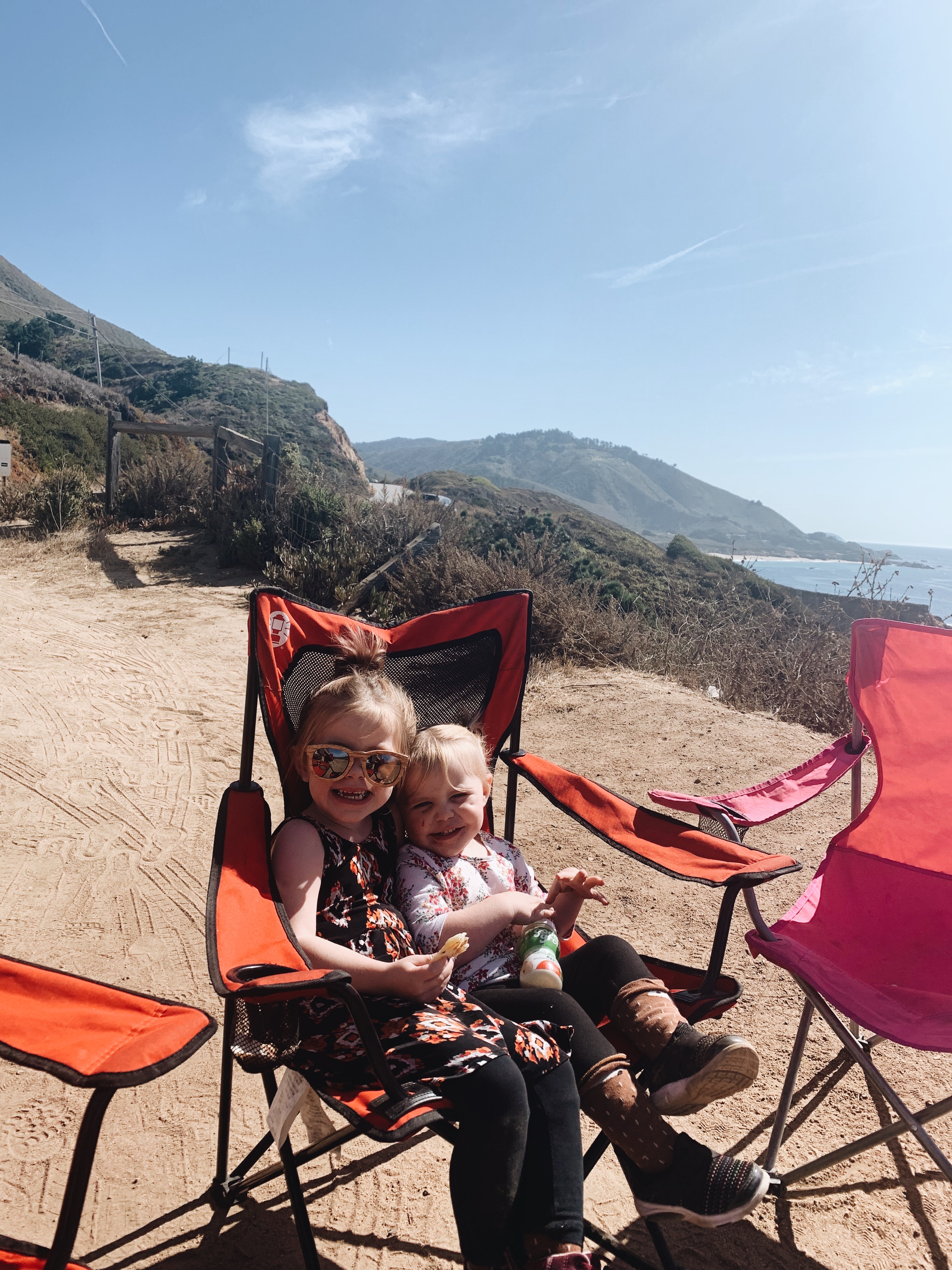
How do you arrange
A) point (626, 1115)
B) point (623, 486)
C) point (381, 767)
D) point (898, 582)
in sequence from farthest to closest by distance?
point (623, 486)
point (898, 582)
point (381, 767)
point (626, 1115)

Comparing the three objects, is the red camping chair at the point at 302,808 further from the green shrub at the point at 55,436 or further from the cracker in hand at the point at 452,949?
the green shrub at the point at 55,436

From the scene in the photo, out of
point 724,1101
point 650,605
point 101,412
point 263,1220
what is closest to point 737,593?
point 650,605

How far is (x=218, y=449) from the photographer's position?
10.5m

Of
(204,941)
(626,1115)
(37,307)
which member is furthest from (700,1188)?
(37,307)

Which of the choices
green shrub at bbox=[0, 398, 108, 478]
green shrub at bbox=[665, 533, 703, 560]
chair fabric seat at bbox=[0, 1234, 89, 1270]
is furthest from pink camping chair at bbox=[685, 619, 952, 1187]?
green shrub at bbox=[0, 398, 108, 478]

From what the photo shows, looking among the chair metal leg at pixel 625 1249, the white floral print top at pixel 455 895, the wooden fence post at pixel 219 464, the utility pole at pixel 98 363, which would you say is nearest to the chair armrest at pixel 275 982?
the white floral print top at pixel 455 895

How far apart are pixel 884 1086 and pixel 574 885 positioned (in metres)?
0.68

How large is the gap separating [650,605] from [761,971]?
22.5ft

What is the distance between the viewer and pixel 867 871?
7.04 ft

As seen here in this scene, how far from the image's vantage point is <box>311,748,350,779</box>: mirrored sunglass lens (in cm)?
169

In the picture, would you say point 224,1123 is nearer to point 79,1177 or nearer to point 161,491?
point 79,1177

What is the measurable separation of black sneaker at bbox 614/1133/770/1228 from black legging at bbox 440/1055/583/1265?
166 millimetres

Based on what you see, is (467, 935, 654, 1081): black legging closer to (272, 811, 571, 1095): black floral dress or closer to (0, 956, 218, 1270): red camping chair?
(272, 811, 571, 1095): black floral dress

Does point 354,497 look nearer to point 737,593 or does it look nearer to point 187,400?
point 737,593
